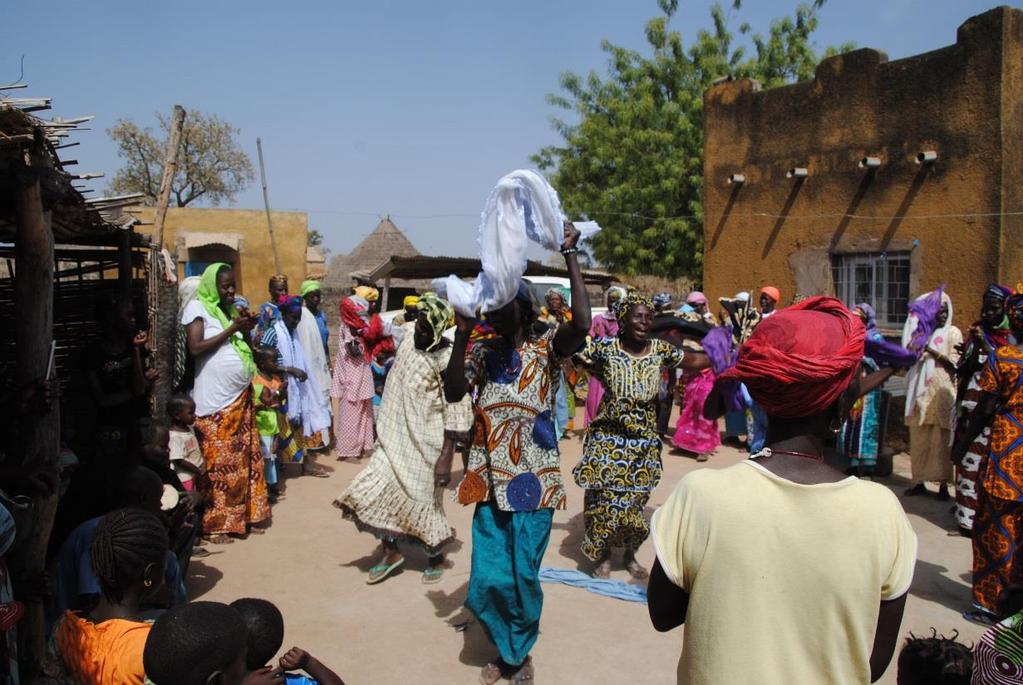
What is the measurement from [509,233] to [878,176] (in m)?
10.4

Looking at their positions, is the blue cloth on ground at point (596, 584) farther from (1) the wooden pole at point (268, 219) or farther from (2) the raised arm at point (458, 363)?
(1) the wooden pole at point (268, 219)

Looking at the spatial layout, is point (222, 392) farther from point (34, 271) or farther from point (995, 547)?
point (995, 547)

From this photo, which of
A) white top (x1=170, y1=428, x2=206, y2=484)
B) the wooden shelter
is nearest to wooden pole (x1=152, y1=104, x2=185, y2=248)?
white top (x1=170, y1=428, x2=206, y2=484)

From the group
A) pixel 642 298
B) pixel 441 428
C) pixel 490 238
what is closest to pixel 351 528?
pixel 441 428

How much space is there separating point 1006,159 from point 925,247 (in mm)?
1560

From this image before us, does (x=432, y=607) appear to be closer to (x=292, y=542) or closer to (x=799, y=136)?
(x=292, y=542)

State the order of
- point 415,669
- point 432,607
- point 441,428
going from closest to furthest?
point 415,669 → point 432,607 → point 441,428

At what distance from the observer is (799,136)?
13.3 meters

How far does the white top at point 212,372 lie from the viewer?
19.5 ft

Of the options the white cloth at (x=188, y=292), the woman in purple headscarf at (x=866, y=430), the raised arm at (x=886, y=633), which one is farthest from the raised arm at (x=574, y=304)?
the woman in purple headscarf at (x=866, y=430)

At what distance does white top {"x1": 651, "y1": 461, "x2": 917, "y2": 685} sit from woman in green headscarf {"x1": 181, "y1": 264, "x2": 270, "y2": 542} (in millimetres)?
4915

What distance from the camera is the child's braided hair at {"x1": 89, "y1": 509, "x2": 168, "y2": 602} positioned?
7.97 feet

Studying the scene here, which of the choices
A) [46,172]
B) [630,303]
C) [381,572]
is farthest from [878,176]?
[46,172]

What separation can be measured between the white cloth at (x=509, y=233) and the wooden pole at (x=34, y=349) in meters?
1.79
